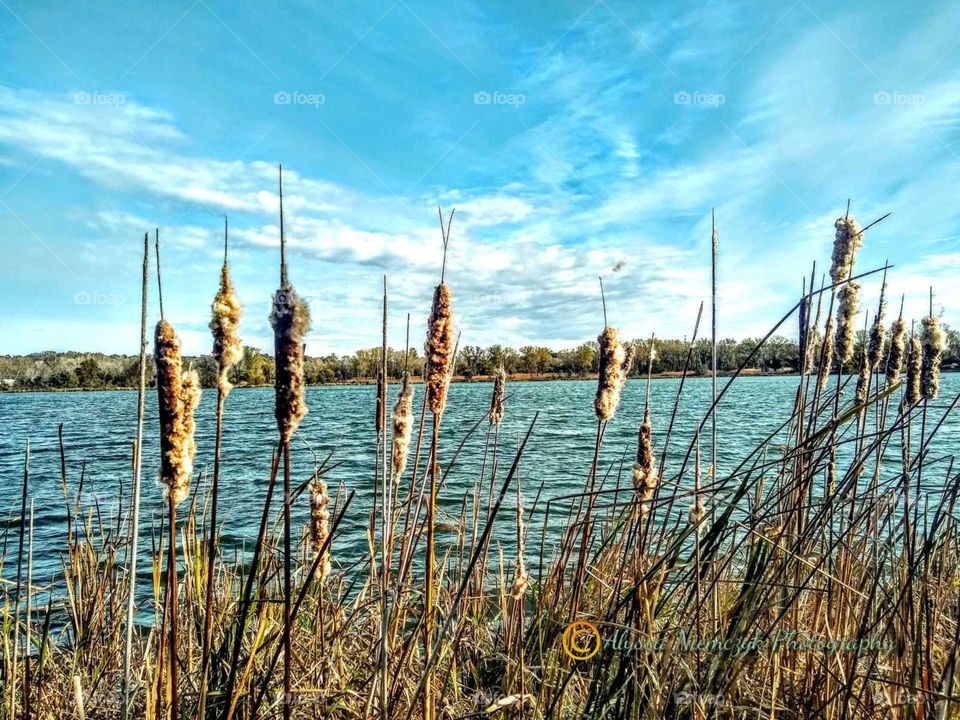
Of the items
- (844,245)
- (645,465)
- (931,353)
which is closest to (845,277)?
(844,245)

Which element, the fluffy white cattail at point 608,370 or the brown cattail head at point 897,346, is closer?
the fluffy white cattail at point 608,370

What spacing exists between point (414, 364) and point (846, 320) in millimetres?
3182

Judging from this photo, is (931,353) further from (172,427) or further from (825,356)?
(172,427)

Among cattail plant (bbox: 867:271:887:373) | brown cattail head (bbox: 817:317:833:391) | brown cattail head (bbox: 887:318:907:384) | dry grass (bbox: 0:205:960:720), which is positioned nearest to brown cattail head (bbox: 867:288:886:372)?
cattail plant (bbox: 867:271:887:373)

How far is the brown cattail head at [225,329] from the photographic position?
5.02 ft

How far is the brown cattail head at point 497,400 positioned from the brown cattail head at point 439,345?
71.3 inches

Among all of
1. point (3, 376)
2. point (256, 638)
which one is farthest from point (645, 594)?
point (3, 376)

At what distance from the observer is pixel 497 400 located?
3.71 metres

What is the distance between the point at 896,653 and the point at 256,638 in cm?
223

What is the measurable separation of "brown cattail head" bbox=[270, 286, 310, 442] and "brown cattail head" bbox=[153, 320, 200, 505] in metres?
0.50

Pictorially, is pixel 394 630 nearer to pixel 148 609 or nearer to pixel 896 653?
pixel 896 653

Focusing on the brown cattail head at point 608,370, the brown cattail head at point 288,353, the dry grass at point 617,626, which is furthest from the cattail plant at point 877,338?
the brown cattail head at point 288,353

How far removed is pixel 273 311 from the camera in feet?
4.36

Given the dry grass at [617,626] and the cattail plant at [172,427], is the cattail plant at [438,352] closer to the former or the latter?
the dry grass at [617,626]
